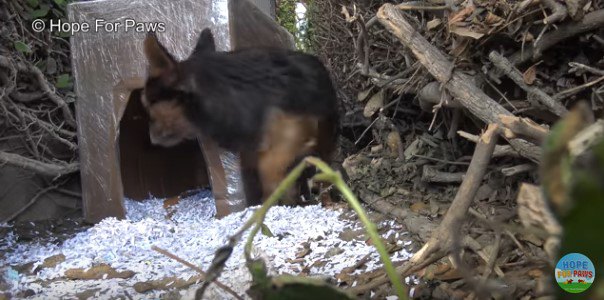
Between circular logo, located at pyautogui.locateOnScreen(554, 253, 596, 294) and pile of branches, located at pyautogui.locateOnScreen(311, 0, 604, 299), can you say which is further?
pile of branches, located at pyautogui.locateOnScreen(311, 0, 604, 299)

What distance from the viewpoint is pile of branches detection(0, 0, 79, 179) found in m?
1.43

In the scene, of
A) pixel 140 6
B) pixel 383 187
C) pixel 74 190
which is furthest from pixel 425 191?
pixel 74 190

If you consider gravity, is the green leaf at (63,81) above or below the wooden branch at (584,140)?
below

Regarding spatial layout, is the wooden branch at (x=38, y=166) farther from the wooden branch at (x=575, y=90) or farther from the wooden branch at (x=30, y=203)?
the wooden branch at (x=575, y=90)

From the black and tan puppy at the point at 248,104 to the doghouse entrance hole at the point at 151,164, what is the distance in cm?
13

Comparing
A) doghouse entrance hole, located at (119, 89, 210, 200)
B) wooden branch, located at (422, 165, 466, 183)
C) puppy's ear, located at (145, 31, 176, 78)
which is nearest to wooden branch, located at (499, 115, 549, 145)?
wooden branch, located at (422, 165, 466, 183)

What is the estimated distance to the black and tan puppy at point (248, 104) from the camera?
105cm

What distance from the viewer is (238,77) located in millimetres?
1113

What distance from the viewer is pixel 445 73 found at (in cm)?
99

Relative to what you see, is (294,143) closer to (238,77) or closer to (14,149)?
(238,77)

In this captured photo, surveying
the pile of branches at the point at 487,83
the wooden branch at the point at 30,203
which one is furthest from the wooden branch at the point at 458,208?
the wooden branch at the point at 30,203

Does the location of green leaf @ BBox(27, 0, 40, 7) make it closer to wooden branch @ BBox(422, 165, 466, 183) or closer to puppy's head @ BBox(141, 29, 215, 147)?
puppy's head @ BBox(141, 29, 215, 147)

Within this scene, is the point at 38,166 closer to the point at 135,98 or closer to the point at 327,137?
the point at 135,98

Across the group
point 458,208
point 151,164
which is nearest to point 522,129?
point 458,208
